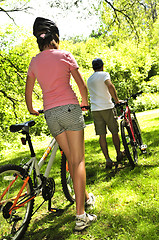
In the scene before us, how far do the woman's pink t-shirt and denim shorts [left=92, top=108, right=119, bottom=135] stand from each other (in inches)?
80.8

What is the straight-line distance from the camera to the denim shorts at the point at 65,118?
240 cm

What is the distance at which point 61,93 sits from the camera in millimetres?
2406

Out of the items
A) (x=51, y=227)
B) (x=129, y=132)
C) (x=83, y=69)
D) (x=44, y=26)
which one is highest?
(x=83, y=69)

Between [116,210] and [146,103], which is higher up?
[116,210]

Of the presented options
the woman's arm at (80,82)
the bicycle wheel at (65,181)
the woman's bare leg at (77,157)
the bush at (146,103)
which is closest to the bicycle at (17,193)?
the bicycle wheel at (65,181)

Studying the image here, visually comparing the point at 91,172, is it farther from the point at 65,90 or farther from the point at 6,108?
the point at 6,108

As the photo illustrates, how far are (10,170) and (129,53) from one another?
24888 millimetres

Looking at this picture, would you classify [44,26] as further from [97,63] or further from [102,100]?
[102,100]

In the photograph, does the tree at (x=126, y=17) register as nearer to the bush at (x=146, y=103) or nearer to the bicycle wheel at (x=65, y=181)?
the bicycle wheel at (x=65, y=181)

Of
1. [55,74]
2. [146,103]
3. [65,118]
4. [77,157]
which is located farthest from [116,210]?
[146,103]

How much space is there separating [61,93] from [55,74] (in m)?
0.20

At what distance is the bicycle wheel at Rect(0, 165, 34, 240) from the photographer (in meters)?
2.40

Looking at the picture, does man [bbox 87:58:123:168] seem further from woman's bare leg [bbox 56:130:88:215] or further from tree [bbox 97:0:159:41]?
tree [bbox 97:0:159:41]

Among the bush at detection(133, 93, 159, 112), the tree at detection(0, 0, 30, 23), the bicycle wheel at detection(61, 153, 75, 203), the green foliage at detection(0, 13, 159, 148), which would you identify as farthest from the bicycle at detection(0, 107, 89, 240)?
the bush at detection(133, 93, 159, 112)
